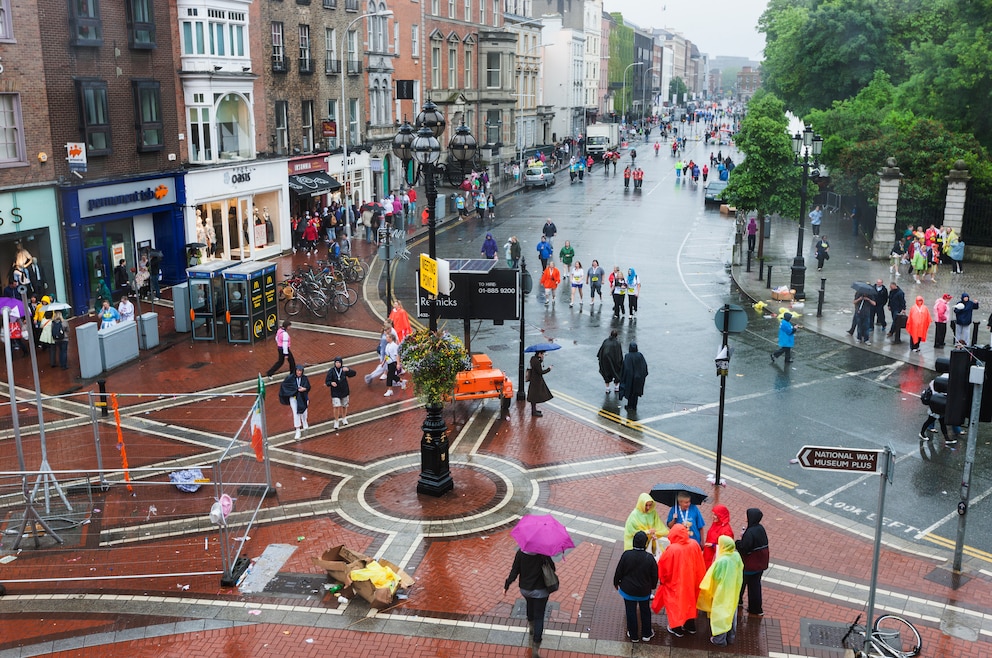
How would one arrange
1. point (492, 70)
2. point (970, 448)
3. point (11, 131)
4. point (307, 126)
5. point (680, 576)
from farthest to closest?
point (492, 70) → point (307, 126) → point (11, 131) → point (970, 448) → point (680, 576)

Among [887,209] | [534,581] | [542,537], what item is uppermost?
[887,209]

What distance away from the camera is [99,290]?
2806 centimetres

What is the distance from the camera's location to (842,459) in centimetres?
984

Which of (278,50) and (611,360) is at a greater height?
(278,50)

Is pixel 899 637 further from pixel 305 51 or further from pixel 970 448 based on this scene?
pixel 305 51

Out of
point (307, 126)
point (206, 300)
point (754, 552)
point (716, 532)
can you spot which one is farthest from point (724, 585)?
point (307, 126)

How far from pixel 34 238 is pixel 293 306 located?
7426 mm

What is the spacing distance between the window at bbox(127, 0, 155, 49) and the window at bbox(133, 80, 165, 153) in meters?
1.20

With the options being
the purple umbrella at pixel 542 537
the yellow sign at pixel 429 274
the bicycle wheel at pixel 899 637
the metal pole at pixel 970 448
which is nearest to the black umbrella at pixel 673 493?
the purple umbrella at pixel 542 537

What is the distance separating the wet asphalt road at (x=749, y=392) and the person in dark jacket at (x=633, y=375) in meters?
0.38

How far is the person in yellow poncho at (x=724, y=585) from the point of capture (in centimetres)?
1028

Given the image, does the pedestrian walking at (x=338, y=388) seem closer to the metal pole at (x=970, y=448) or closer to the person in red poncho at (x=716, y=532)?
the person in red poncho at (x=716, y=532)

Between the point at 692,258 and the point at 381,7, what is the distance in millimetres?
23826

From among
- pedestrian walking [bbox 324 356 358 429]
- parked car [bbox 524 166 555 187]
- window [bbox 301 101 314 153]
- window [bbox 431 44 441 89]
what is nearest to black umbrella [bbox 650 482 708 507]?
pedestrian walking [bbox 324 356 358 429]
